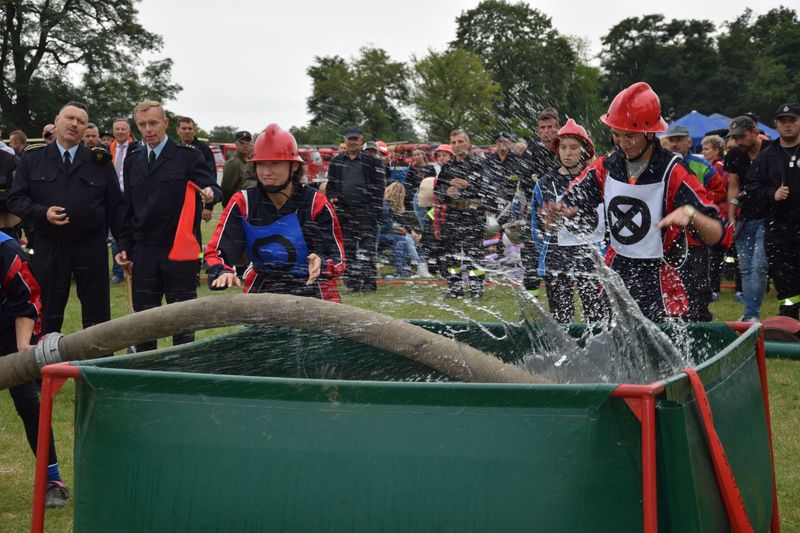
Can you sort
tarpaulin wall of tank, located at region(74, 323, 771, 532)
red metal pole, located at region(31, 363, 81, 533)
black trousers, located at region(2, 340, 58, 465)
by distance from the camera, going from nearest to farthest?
tarpaulin wall of tank, located at region(74, 323, 771, 532), red metal pole, located at region(31, 363, 81, 533), black trousers, located at region(2, 340, 58, 465)

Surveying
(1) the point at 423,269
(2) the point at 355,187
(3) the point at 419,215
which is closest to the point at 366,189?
(2) the point at 355,187

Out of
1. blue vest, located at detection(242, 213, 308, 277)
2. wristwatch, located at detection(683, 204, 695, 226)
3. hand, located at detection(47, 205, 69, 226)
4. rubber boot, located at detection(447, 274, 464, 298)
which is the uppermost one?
hand, located at detection(47, 205, 69, 226)

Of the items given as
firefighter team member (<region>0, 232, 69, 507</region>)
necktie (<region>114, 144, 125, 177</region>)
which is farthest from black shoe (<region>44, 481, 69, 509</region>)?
necktie (<region>114, 144, 125, 177</region>)

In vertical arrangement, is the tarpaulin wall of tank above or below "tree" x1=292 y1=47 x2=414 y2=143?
below

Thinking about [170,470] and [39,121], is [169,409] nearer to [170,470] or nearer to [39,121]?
[170,470]

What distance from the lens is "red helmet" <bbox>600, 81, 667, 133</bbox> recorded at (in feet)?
17.2

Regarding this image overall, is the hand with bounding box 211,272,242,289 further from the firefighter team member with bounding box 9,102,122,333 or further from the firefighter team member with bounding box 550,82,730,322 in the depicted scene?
the firefighter team member with bounding box 9,102,122,333

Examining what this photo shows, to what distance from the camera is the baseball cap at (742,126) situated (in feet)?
34.1

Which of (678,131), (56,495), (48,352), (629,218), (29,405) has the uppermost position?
(678,131)

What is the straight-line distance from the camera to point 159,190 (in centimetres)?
746

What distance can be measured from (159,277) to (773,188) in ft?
19.8

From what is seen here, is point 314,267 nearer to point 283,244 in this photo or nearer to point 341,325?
point 283,244

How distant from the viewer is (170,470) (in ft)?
9.24

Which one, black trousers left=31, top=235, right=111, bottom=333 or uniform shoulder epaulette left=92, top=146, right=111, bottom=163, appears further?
uniform shoulder epaulette left=92, top=146, right=111, bottom=163
